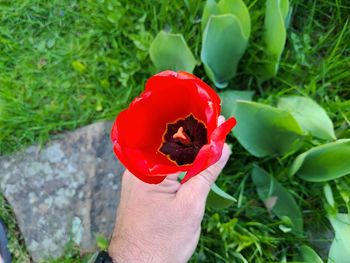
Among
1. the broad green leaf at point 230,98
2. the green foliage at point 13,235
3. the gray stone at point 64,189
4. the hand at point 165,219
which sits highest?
the broad green leaf at point 230,98

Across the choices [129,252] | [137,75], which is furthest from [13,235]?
[137,75]

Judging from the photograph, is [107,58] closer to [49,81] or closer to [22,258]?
[49,81]

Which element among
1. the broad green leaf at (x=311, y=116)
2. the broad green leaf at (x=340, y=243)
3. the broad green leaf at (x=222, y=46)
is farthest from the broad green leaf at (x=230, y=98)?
the broad green leaf at (x=340, y=243)

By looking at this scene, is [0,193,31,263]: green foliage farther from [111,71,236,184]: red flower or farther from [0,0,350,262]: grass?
[111,71,236,184]: red flower

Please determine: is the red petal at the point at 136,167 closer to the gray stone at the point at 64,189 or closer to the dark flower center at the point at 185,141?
the dark flower center at the point at 185,141

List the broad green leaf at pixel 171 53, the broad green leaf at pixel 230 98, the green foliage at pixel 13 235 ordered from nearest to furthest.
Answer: the broad green leaf at pixel 171 53 → the broad green leaf at pixel 230 98 → the green foliage at pixel 13 235

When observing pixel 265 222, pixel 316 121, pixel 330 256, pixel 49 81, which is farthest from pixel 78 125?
pixel 330 256

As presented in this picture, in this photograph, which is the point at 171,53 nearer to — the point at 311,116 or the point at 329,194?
the point at 311,116

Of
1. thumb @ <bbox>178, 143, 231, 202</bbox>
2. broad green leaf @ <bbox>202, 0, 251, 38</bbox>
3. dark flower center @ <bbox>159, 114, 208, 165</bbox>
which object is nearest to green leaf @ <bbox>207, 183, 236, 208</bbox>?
thumb @ <bbox>178, 143, 231, 202</bbox>
